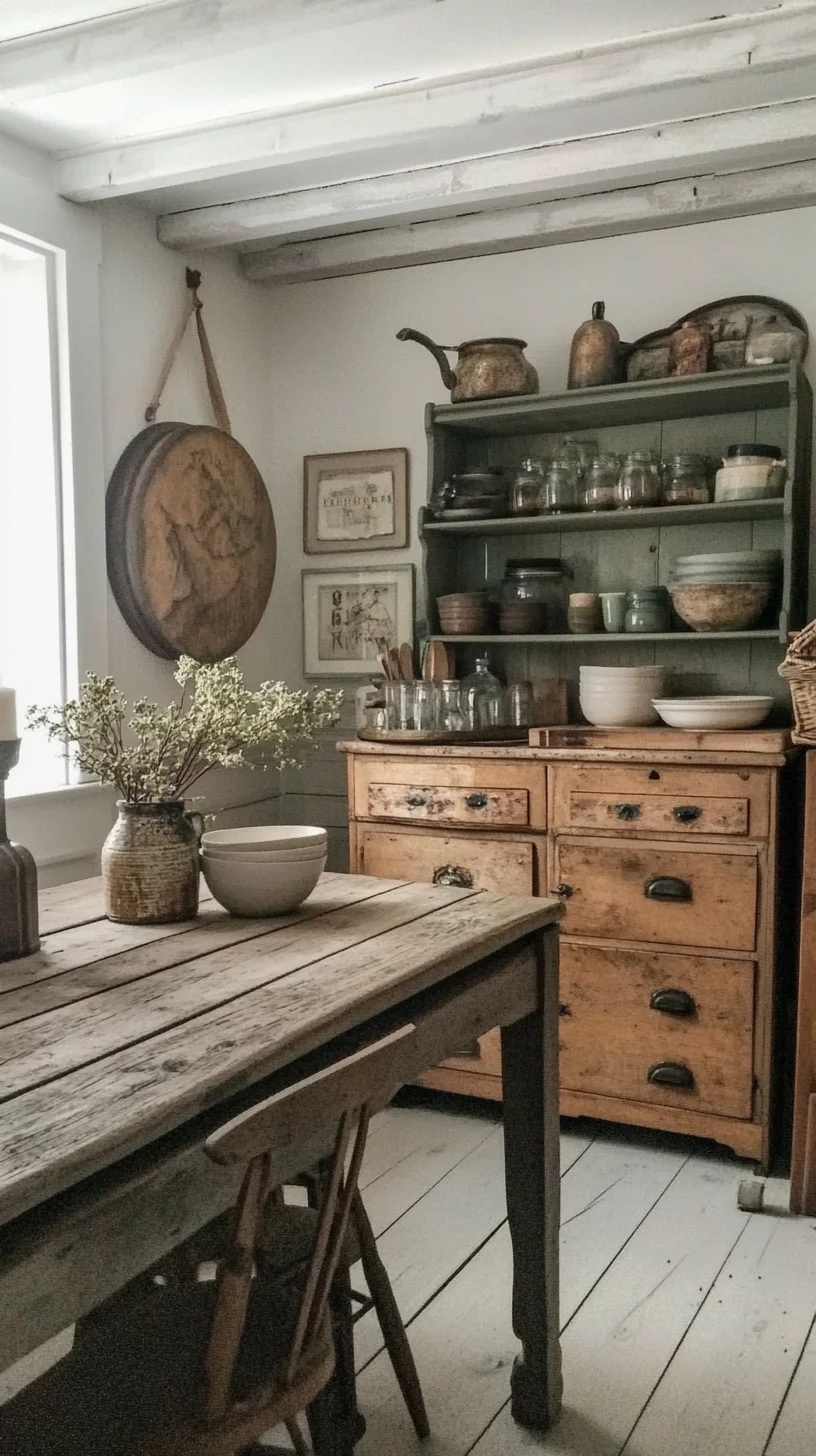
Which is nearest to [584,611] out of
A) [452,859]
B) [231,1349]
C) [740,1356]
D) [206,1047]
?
[452,859]

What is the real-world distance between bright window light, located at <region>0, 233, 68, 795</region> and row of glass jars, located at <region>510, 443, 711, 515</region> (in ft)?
4.20

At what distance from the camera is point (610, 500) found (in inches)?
124

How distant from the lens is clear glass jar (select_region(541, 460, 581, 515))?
3.21 metres

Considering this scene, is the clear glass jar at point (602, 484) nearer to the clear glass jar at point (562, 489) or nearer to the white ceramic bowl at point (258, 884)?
the clear glass jar at point (562, 489)

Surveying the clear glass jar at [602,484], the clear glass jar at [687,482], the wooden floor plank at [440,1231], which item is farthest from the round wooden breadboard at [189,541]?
the wooden floor plank at [440,1231]

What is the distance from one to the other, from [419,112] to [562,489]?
1.03 metres

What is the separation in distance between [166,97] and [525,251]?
1247mm

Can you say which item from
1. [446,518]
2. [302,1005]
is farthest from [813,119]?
[302,1005]

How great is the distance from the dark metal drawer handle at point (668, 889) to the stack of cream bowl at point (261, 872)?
1.23 m

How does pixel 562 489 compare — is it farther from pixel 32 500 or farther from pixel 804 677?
pixel 32 500

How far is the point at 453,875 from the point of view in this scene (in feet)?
10.1

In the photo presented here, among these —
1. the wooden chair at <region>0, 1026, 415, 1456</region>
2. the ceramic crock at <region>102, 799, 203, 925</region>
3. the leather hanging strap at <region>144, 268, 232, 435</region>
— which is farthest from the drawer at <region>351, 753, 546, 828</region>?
the wooden chair at <region>0, 1026, 415, 1456</region>

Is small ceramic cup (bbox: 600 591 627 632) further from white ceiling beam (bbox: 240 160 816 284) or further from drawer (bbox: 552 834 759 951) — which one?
white ceiling beam (bbox: 240 160 816 284)

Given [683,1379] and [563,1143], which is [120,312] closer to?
[563,1143]
